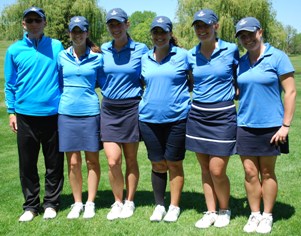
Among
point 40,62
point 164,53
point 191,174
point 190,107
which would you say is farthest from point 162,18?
point 191,174

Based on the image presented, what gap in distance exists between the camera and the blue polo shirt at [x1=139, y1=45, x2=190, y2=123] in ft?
12.8

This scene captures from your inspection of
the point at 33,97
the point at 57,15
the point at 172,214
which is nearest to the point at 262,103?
the point at 172,214

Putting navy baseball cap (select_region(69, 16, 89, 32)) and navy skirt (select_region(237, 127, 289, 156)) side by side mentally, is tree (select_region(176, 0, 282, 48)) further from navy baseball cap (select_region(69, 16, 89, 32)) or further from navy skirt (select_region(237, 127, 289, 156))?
navy skirt (select_region(237, 127, 289, 156))

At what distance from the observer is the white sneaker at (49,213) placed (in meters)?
4.39

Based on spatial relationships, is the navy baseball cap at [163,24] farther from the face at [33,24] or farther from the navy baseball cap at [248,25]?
the face at [33,24]

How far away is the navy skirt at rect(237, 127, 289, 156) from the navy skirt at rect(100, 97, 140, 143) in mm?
1085

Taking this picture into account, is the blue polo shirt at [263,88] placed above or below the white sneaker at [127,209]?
above

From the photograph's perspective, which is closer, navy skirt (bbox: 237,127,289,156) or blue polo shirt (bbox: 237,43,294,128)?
blue polo shirt (bbox: 237,43,294,128)

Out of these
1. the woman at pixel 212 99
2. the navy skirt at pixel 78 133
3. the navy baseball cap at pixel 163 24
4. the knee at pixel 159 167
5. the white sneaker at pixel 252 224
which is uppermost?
the navy baseball cap at pixel 163 24

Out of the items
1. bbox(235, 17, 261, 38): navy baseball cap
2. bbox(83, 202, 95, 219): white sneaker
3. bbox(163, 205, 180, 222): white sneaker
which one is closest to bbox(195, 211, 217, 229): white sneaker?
bbox(163, 205, 180, 222): white sneaker

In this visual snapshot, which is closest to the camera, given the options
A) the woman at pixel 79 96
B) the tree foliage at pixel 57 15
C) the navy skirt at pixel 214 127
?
the navy skirt at pixel 214 127

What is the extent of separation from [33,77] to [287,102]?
247 centimetres

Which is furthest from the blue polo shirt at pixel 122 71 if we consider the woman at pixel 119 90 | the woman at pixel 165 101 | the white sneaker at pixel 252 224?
the white sneaker at pixel 252 224

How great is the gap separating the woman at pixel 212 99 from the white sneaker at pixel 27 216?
1.85 metres
